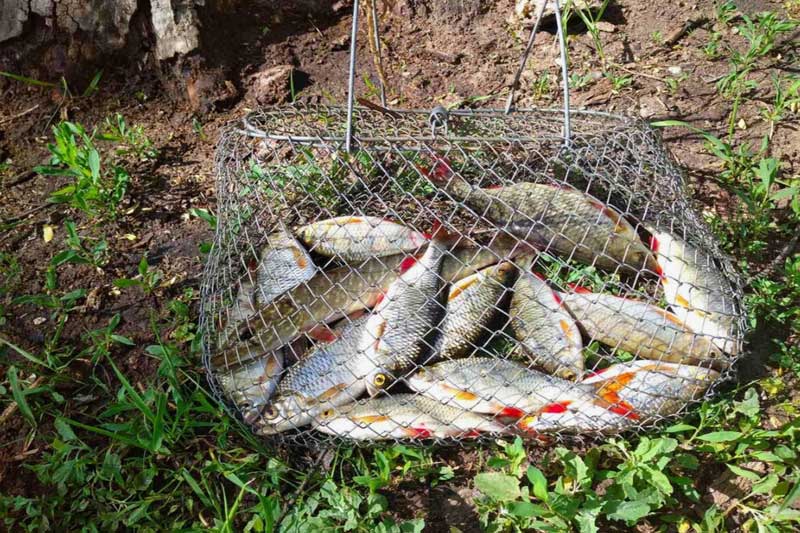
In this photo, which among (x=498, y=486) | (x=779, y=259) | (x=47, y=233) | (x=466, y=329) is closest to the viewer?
(x=498, y=486)

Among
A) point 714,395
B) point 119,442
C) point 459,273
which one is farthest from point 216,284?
point 714,395

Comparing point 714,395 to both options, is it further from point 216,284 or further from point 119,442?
point 119,442

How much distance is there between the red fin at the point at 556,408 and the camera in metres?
2.24

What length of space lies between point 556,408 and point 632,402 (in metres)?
0.29

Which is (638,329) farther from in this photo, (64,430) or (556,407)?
(64,430)

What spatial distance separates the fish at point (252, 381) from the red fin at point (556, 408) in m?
1.11

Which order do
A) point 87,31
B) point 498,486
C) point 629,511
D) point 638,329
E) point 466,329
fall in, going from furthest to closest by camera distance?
point 87,31 → point 466,329 → point 638,329 → point 498,486 → point 629,511

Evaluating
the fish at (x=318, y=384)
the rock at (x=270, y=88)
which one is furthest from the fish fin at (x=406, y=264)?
the rock at (x=270, y=88)

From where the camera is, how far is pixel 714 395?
2.33m

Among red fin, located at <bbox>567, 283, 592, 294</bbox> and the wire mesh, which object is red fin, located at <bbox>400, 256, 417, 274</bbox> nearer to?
the wire mesh

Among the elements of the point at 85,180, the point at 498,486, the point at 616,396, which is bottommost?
the point at 498,486

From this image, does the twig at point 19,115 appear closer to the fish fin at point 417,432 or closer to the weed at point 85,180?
the weed at point 85,180

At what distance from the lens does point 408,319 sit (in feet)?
8.25

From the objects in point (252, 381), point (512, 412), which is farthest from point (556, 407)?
point (252, 381)
